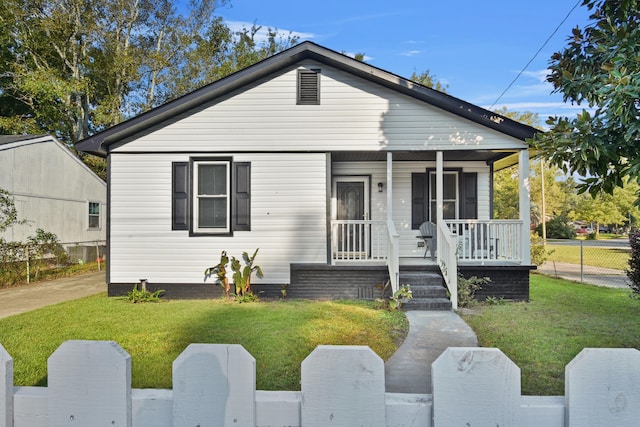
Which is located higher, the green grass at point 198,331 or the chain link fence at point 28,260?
the chain link fence at point 28,260

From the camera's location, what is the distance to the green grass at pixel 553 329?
4.15 metres

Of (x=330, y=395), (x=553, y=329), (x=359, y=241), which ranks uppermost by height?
(x=359, y=241)

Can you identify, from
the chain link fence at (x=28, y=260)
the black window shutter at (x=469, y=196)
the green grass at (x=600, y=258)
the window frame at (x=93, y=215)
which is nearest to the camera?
the black window shutter at (x=469, y=196)

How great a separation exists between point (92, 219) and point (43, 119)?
8447mm

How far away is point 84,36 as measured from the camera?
20.4 meters

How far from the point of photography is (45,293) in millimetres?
9648

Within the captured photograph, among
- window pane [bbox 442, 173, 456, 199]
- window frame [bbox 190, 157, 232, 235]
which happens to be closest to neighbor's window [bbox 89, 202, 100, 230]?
window frame [bbox 190, 157, 232, 235]

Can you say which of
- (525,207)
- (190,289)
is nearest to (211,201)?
(190,289)

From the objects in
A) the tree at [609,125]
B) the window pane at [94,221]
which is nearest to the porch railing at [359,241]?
the tree at [609,125]

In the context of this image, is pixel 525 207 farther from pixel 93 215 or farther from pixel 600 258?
pixel 93 215

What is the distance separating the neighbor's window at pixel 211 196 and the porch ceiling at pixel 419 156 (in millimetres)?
2587

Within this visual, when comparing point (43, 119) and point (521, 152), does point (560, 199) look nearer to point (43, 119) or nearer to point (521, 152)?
point (521, 152)

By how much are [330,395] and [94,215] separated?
2050 cm

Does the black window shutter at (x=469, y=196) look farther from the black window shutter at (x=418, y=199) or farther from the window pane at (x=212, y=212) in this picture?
the window pane at (x=212, y=212)
